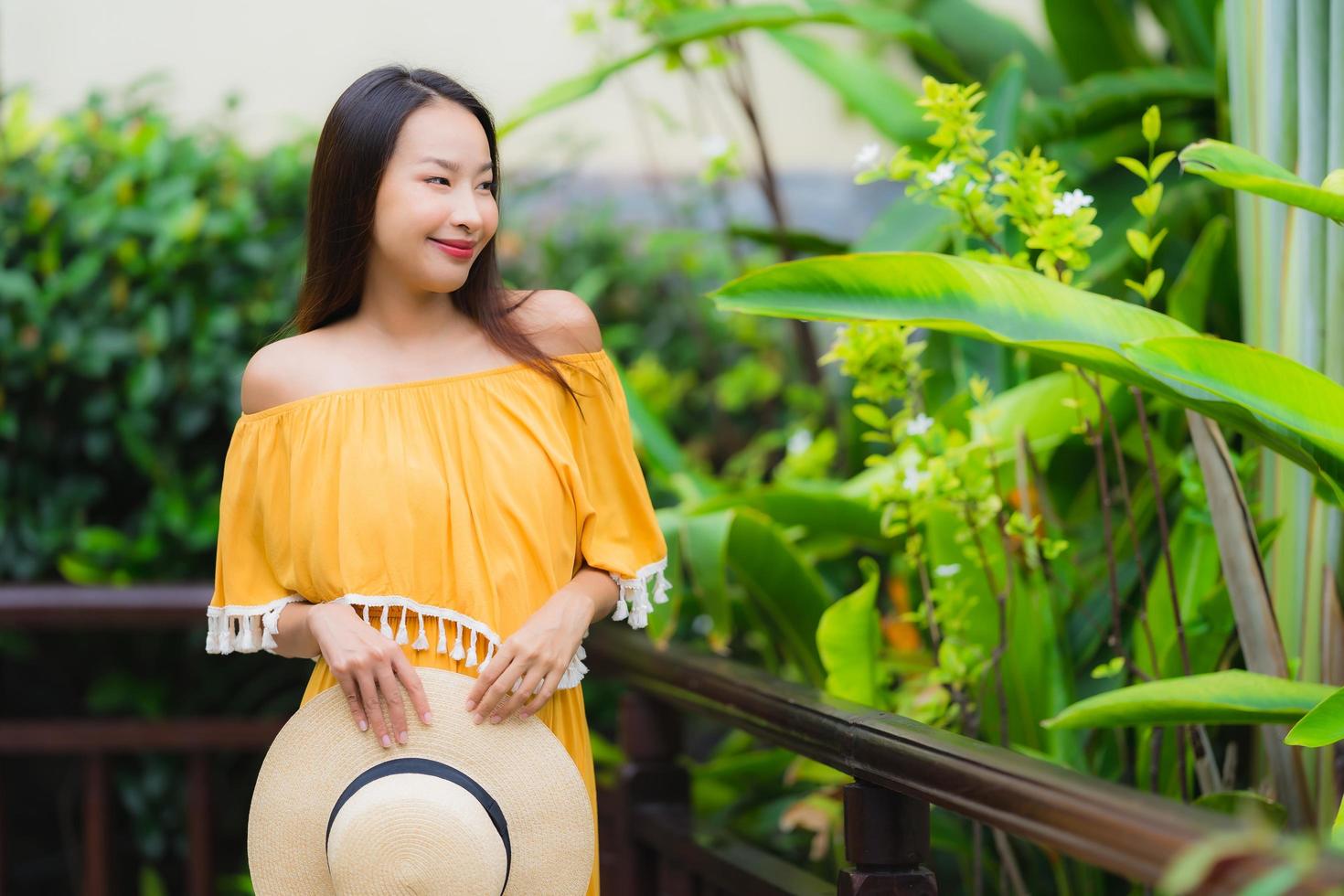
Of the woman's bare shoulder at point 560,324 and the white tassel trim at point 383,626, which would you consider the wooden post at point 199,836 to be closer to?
the white tassel trim at point 383,626

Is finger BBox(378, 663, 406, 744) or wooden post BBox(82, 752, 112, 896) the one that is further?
wooden post BBox(82, 752, 112, 896)

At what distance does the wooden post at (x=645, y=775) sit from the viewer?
2100 millimetres

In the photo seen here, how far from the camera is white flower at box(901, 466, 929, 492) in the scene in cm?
167

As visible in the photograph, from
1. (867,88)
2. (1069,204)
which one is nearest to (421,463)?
(1069,204)

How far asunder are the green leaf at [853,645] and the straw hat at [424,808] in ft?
1.90

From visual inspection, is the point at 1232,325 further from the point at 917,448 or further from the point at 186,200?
the point at 186,200

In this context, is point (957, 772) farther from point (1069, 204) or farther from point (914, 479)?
point (1069, 204)

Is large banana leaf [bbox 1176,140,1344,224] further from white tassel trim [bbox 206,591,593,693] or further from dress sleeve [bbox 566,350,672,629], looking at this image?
white tassel trim [bbox 206,591,593,693]

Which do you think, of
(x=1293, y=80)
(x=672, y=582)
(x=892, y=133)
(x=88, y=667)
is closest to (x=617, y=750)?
(x=672, y=582)

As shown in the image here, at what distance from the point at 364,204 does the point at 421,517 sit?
323 mm

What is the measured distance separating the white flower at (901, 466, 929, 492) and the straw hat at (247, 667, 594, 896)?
0.61 meters

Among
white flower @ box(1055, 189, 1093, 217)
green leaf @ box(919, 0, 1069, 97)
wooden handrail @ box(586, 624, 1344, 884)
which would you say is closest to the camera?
wooden handrail @ box(586, 624, 1344, 884)

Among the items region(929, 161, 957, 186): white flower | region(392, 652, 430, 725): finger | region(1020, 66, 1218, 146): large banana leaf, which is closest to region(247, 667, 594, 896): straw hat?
region(392, 652, 430, 725): finger

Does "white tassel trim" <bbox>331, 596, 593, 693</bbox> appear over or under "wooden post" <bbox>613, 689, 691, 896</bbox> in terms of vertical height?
over
